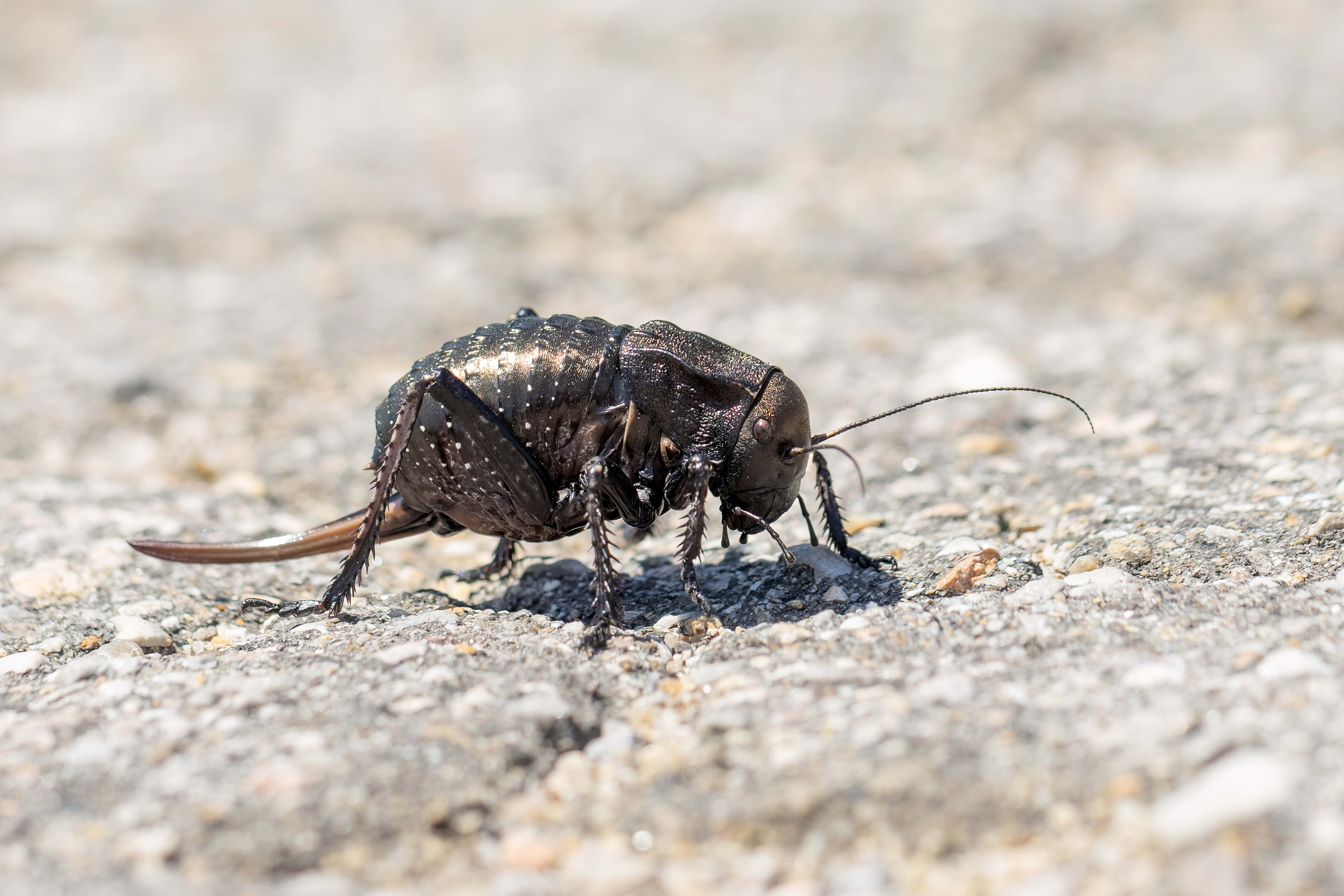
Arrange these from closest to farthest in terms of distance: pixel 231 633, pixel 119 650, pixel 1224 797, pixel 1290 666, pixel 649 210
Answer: pixel 1224 797
pixel 1290 666
pixel 119 650
pixel 231 633
pixel 649 210

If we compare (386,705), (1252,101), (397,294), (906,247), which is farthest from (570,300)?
(1252,101)

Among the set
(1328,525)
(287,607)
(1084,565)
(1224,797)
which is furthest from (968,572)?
(287,607)

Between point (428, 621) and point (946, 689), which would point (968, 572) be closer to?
point (946, 689)

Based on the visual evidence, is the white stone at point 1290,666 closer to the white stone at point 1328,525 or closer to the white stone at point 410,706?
the white stone at point 1328,525

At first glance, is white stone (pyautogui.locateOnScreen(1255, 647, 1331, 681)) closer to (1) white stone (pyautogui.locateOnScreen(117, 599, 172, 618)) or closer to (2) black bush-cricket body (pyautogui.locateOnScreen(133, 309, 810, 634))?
(2) black bush-cricket body (pyautogui.locateOnScreen(133, 309, 810, 634))

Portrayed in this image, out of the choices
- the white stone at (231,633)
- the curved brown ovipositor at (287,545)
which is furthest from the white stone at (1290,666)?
the white stone at (231,633)

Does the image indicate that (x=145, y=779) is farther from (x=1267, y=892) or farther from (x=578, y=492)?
(x=1267, y=892)

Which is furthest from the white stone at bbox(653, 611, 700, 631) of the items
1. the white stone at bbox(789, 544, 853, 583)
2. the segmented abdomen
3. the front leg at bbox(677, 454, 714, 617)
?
the segmented abdomen
